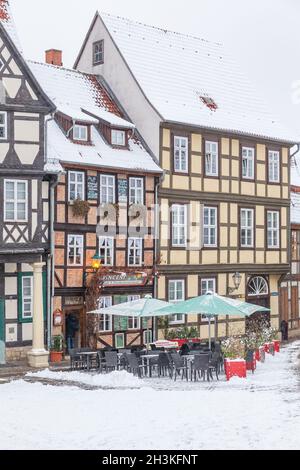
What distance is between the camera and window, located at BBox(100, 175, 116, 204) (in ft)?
98.7

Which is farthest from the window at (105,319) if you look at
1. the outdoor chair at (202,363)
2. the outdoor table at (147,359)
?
the outdoor chair at (202,363)

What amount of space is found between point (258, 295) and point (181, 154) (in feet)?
24.5

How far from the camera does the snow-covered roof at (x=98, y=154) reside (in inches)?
1139

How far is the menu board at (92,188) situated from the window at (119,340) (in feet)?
16.4

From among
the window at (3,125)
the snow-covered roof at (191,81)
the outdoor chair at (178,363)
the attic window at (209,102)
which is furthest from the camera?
the attic window at (209,102)

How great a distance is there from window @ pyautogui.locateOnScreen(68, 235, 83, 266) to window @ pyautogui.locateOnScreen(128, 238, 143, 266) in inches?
91.7

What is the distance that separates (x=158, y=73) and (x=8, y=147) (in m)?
10.2

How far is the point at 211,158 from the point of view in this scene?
3362 cm

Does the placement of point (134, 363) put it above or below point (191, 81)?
below

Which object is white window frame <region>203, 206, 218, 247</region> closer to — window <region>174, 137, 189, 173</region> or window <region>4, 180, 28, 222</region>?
window <region>174, 137, 189, 173</region>

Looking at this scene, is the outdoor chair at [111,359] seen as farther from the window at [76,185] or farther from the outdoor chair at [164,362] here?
the window at [76,185]

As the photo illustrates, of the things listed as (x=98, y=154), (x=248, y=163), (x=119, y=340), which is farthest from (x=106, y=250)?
(x=248, y=163)

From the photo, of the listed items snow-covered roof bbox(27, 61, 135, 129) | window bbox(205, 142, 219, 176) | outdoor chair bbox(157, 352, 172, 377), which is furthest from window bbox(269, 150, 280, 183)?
outdoor chair bbox(157, 352, 172, 377)

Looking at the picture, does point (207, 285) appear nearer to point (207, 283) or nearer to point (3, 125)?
point (207, 283)
